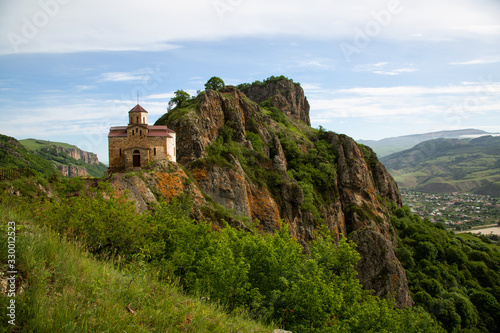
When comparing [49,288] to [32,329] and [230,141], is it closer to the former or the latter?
[32,329]

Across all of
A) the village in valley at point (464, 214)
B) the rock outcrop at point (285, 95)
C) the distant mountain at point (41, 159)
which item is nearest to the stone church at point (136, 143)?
the distant mountain at point (41, 159)

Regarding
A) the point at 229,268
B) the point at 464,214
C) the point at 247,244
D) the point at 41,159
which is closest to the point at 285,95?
the point at 41,159

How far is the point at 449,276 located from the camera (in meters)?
55.8

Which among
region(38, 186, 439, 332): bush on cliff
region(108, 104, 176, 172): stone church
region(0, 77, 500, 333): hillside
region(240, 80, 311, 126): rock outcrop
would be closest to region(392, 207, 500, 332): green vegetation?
region(0, 77, 500, 333): hillside

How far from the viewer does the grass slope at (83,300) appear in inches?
211

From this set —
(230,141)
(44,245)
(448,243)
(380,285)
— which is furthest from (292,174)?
(44,245)

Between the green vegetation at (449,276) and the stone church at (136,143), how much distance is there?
141 ft

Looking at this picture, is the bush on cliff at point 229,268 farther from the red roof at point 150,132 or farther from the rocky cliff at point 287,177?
the red roof at point 150,132

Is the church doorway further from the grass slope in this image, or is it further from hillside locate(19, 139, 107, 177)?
hillside locate(19, 139, 107, 177)

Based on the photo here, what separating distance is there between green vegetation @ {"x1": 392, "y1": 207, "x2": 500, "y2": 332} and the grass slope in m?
49.1

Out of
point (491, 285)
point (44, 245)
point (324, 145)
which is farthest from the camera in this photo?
point (324, 145)

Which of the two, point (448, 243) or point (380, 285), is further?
point (448, 243)

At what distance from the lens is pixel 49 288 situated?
20.9ft

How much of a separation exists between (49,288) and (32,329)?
142 cm
